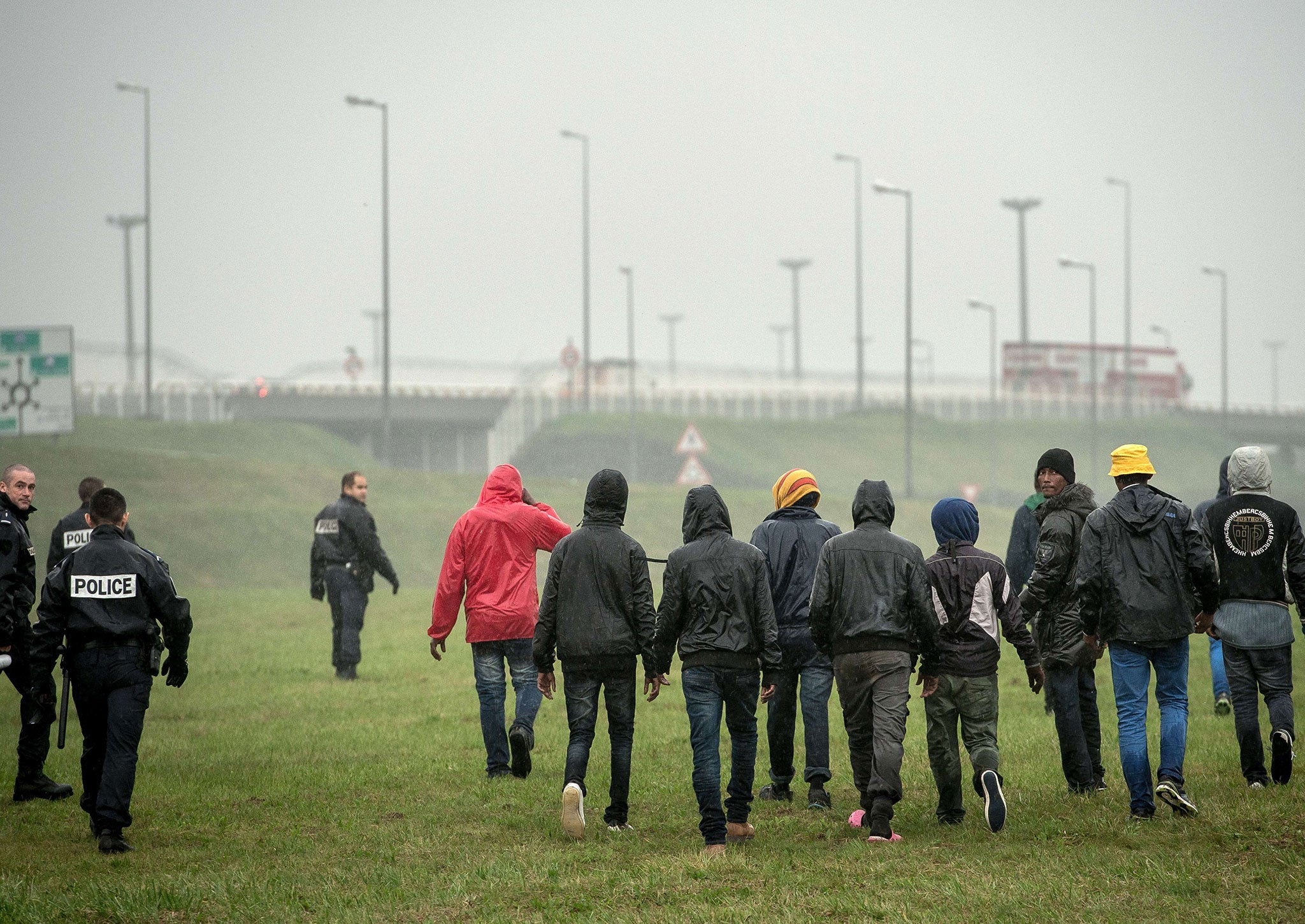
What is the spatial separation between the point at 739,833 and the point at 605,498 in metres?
1.98

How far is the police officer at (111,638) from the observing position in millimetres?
7727

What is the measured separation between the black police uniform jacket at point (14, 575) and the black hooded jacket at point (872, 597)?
4573 mm

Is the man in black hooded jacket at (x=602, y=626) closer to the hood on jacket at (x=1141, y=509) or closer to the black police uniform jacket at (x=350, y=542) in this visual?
the hood on jacket at (x=1141, y=509)

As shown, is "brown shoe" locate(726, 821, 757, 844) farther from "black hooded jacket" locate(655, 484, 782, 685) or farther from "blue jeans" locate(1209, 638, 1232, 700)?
"blue jeans" locate(1209, 638, 1232, 700)

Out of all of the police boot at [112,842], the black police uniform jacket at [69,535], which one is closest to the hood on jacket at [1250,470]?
the police boot at [112,842]

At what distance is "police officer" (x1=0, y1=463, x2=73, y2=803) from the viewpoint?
27.6 ft

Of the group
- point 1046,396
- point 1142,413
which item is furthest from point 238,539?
point 1142,413

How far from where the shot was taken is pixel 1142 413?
8181cm

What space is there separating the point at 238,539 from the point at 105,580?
29558 millimetres

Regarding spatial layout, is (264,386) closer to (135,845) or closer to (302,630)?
(302,630)

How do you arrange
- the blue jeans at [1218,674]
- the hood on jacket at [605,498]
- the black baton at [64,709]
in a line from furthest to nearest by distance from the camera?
the blue jeans at [1218,674] < the hood on jacket at [605,498] < the black baton at [64,709]

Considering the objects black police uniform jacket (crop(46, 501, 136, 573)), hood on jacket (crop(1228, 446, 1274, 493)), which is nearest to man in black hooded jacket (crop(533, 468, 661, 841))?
hood on jacket (crop(1228, 446, 1274, 493))

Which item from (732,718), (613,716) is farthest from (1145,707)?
(613,716)

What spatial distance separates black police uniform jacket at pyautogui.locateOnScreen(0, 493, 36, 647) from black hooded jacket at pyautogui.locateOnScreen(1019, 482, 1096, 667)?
5.86 meters
